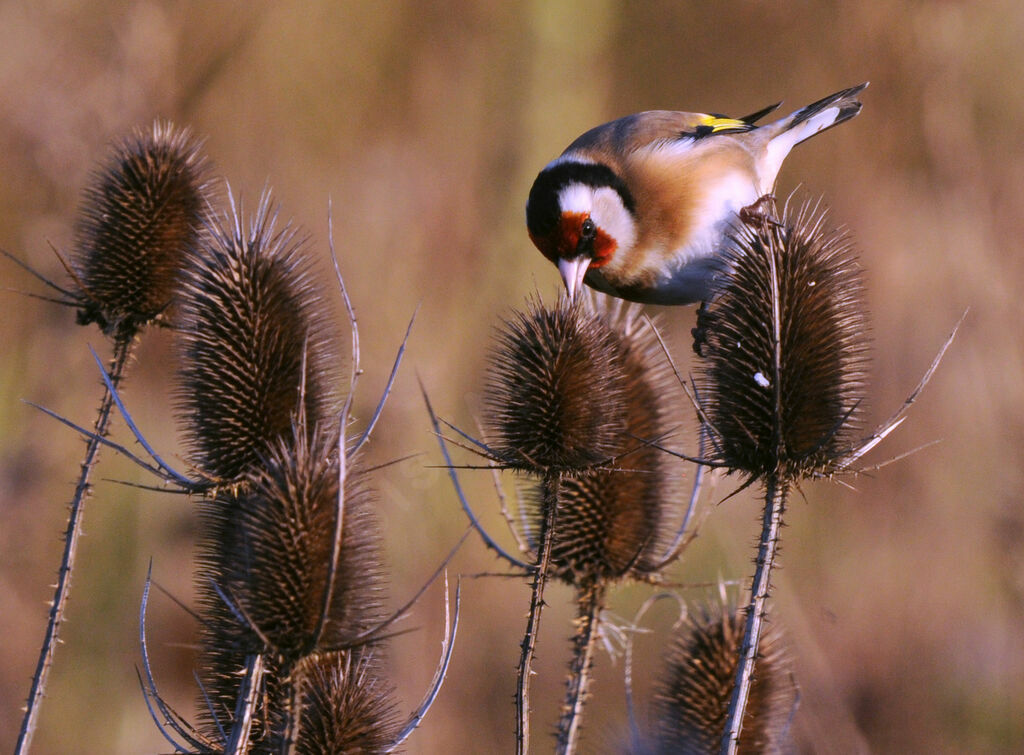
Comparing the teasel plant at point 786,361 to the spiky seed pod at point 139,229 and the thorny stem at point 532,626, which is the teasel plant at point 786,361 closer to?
the thorny stem at point 532,626

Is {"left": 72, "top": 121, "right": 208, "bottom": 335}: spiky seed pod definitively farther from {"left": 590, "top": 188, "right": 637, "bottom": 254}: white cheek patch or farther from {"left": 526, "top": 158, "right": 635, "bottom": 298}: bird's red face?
{"left": 590, "top": 188, "right": 637, "bottom": 254}: white cheek patch

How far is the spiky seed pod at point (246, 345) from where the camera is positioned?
8.31ft

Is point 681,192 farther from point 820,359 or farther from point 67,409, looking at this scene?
point 67,409

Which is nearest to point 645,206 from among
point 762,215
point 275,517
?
point 762,215

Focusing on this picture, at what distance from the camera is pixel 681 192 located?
3.45 meters

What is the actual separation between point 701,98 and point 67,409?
18.9 ft

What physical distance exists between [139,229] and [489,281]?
5.44m

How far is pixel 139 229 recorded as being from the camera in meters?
3.14

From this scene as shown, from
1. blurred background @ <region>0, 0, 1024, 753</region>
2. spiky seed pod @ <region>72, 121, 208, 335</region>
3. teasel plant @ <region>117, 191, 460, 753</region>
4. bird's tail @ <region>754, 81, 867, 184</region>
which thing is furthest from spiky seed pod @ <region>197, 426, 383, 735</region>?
blurred background @ <region>0, 0, 1024, 753</region>

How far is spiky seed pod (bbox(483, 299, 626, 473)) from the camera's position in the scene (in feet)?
8.29

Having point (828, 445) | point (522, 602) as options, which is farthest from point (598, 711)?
point (828, 445)

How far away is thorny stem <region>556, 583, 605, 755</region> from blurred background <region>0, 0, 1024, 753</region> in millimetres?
2302

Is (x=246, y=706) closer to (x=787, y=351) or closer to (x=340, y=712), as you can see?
(x=340, y=712)

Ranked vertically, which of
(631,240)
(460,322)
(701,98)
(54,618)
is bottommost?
(54,618)
